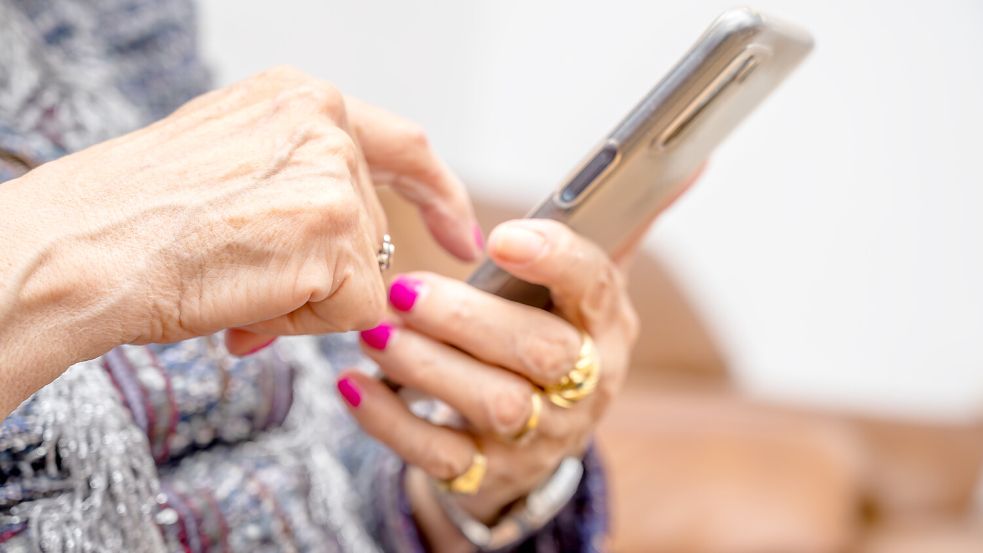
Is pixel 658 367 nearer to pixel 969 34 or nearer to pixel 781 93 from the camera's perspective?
pixel 781 93

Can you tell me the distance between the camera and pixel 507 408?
1.57 feet

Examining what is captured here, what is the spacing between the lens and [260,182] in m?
0.35

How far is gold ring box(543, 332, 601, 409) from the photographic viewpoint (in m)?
0.50

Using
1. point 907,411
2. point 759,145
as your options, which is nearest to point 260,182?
point 907,411

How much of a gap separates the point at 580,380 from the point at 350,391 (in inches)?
5.5

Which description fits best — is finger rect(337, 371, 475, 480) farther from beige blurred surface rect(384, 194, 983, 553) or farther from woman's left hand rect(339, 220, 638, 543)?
beige blurred surface rect(384, 194, 983, 553)

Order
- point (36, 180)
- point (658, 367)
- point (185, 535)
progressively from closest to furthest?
point (36, 180) → point (185, 535) → point (658, 367)

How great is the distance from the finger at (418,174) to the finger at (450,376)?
9 cm

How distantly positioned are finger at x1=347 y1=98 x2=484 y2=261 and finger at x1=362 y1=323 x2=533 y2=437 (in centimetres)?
9

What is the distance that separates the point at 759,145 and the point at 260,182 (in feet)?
4.88

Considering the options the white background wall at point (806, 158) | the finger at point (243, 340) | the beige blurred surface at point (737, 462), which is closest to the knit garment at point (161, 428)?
the finger at point (243, 340)

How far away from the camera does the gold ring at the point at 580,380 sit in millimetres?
498

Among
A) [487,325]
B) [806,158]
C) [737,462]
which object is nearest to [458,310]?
[487,325]

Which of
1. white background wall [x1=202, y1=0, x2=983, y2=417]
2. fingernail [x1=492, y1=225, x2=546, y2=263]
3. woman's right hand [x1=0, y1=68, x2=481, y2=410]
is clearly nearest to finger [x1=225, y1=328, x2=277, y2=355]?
woman's right hand [x1=0, y1=68, x2=481, y2=410]
